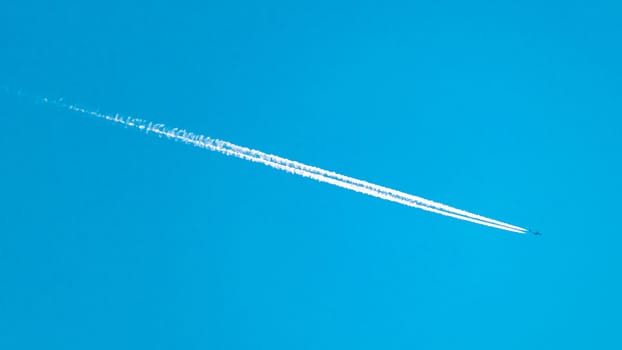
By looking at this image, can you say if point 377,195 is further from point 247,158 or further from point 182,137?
point 182,137

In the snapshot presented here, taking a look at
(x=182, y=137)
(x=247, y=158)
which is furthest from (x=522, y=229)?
(x=182, y=137)

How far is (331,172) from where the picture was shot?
32875mm

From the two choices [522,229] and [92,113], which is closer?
[92,113]

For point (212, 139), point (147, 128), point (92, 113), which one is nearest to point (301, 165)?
point (212, 139)

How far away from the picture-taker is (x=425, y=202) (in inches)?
1331

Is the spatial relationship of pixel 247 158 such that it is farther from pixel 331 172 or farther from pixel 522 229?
pixel 522 229

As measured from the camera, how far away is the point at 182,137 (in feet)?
103

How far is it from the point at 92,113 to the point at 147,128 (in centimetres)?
200

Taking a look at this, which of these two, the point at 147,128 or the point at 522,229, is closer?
the point at 147,128

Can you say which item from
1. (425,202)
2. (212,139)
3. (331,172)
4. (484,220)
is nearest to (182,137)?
(212,139)

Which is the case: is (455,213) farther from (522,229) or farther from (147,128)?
(147,128)

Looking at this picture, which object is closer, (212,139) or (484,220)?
(212,139)

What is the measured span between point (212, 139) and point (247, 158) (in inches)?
56.1

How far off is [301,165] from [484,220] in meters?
7.66
